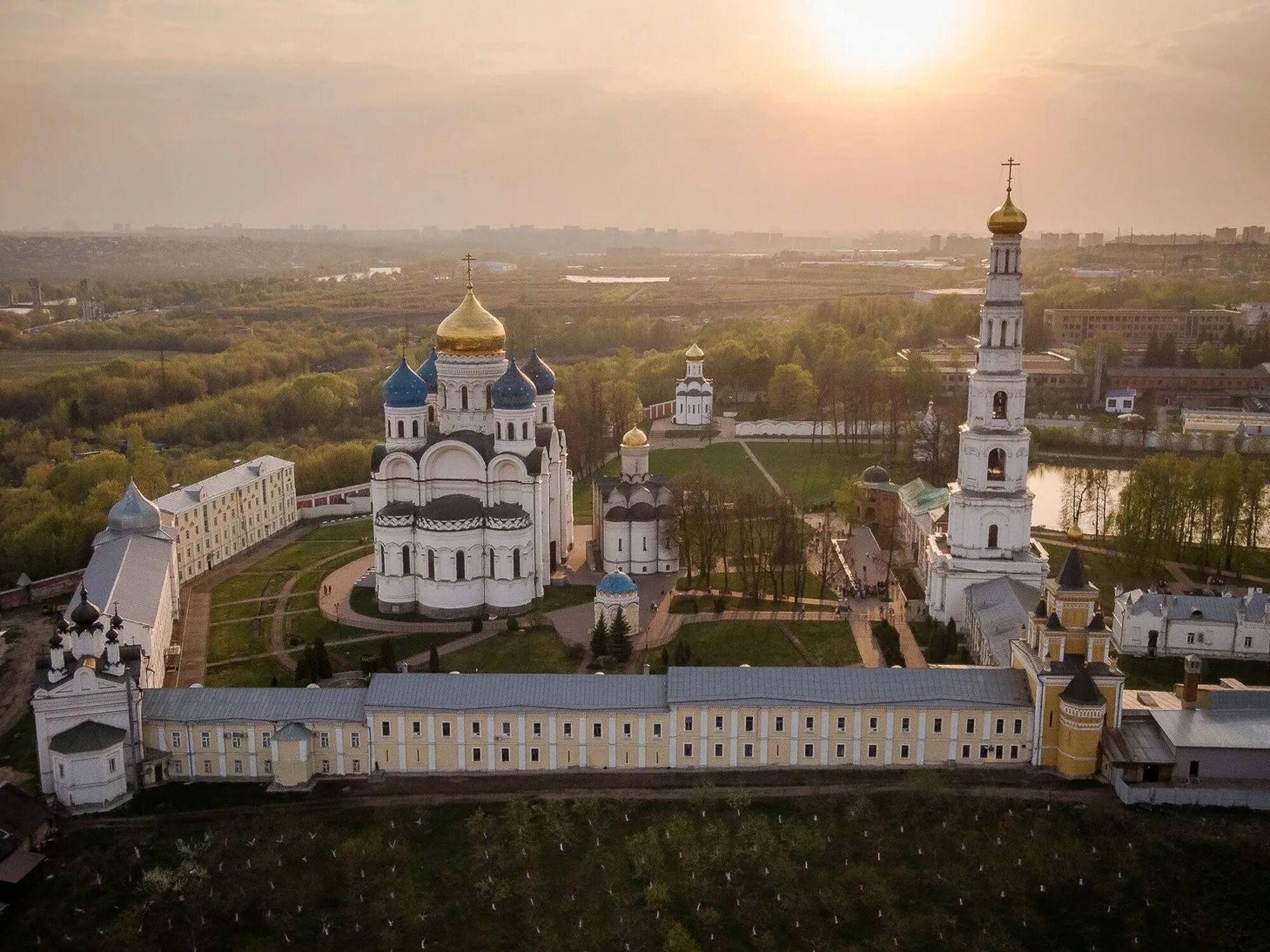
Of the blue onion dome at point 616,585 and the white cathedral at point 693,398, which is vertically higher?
the white cathedral at point 693,398

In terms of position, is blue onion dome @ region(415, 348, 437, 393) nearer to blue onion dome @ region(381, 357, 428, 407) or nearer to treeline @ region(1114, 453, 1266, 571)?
blue onion dome @ region(381, 357, 428, 407)

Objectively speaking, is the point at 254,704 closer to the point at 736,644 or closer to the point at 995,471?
the point at 736,644

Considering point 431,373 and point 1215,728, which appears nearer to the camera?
point 1215,728

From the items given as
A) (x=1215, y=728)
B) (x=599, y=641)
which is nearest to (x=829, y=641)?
(x=599, y=641)

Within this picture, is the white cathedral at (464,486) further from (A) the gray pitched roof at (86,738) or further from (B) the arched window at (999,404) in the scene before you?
(B) the arched window at (999,404)

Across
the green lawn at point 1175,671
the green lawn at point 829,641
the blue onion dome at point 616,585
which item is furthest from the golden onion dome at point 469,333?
the green lawn at point 1175,671

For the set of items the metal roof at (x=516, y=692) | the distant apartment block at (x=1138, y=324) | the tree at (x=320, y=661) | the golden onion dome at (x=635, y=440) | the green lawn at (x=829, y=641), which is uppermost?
the distant apartment block at (x=1138, y=324)
